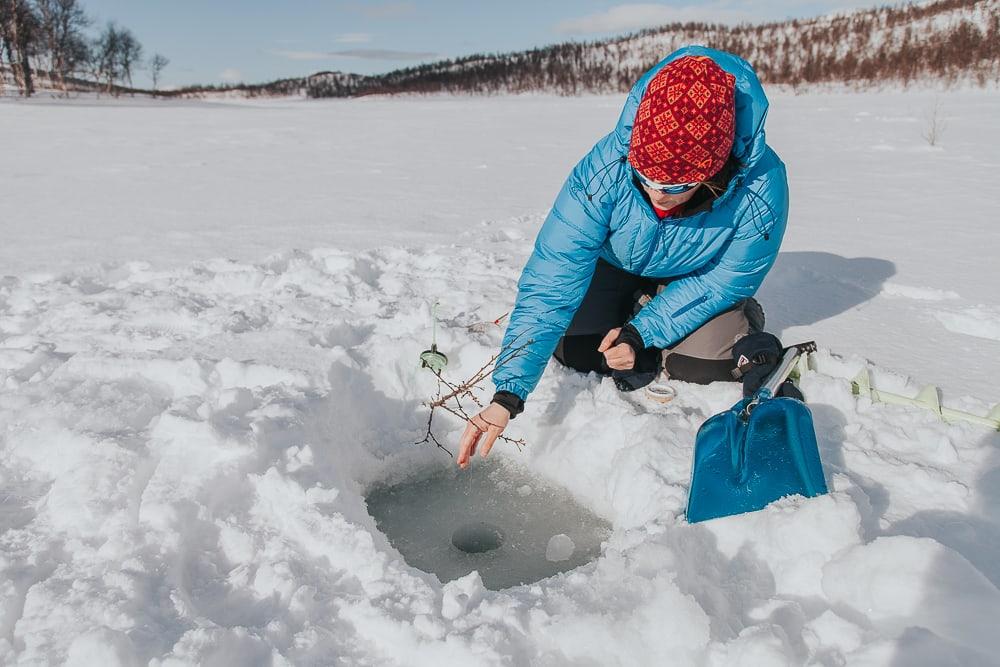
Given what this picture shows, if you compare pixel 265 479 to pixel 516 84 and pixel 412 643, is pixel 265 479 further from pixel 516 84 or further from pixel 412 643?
pixel 516 84

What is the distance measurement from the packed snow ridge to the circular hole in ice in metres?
0.17

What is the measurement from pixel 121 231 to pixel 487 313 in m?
2.64

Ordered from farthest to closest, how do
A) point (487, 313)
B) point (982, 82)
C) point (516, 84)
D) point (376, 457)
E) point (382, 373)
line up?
point (516, 84) < point (982, 82) < point (487, 313) < point (382, 373) < point (376, 457)

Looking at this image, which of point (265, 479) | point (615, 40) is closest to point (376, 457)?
point (265, 479)

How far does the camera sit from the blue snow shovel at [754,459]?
1553 millimetres

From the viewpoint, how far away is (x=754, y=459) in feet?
5.29

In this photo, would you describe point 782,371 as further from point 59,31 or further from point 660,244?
point 59,31

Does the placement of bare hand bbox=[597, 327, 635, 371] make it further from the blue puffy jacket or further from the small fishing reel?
the small fishing reel

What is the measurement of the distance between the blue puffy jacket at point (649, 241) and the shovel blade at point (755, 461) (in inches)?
20.3

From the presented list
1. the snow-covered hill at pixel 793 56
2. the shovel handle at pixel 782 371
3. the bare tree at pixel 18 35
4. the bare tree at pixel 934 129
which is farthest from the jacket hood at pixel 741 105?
the bare tree at pixel 18 35

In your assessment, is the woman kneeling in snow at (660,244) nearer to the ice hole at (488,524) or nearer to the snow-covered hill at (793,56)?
the ice hole at (488,524)

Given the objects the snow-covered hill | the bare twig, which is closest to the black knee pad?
the bare twig

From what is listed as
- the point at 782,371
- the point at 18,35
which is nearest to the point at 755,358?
the point at 782,371

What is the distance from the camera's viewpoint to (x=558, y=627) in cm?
126
